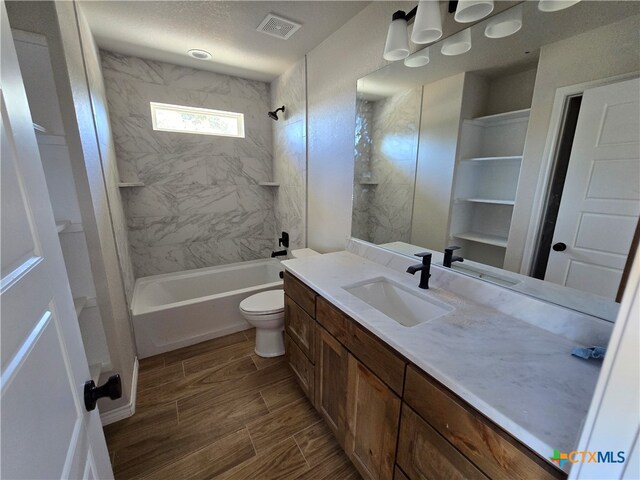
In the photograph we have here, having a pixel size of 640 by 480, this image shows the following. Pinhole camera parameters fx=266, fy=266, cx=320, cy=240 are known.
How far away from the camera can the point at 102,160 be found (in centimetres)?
174

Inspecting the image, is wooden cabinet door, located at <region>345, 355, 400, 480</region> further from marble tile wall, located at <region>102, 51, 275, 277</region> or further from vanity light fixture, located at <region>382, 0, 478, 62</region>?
marble tile wall, located at <region>102, 51, 275, 277</region>

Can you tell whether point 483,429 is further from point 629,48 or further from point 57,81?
point 57,81

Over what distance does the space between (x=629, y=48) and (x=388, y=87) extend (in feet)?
3.49

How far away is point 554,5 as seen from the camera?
3.20 ft

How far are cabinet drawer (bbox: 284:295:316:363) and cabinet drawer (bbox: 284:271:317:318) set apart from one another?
0.12 feet

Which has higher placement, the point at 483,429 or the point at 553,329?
the point at 553,329

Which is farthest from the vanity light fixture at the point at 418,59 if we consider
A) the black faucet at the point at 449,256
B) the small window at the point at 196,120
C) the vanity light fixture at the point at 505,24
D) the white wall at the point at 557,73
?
the small window at the point at 196,120

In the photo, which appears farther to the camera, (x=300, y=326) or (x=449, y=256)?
(x=300, y=326)

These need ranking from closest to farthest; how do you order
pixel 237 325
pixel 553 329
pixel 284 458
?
pixel 553 329 < pixel 284 458 < pixel 237 325

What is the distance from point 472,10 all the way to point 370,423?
1.77m

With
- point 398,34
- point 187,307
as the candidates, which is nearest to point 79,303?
point 187,307

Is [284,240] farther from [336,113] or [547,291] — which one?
[547,291]

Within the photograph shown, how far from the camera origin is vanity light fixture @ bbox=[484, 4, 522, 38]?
3.53 feet

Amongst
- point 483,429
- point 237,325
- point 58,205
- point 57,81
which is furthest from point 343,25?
point 237,325
